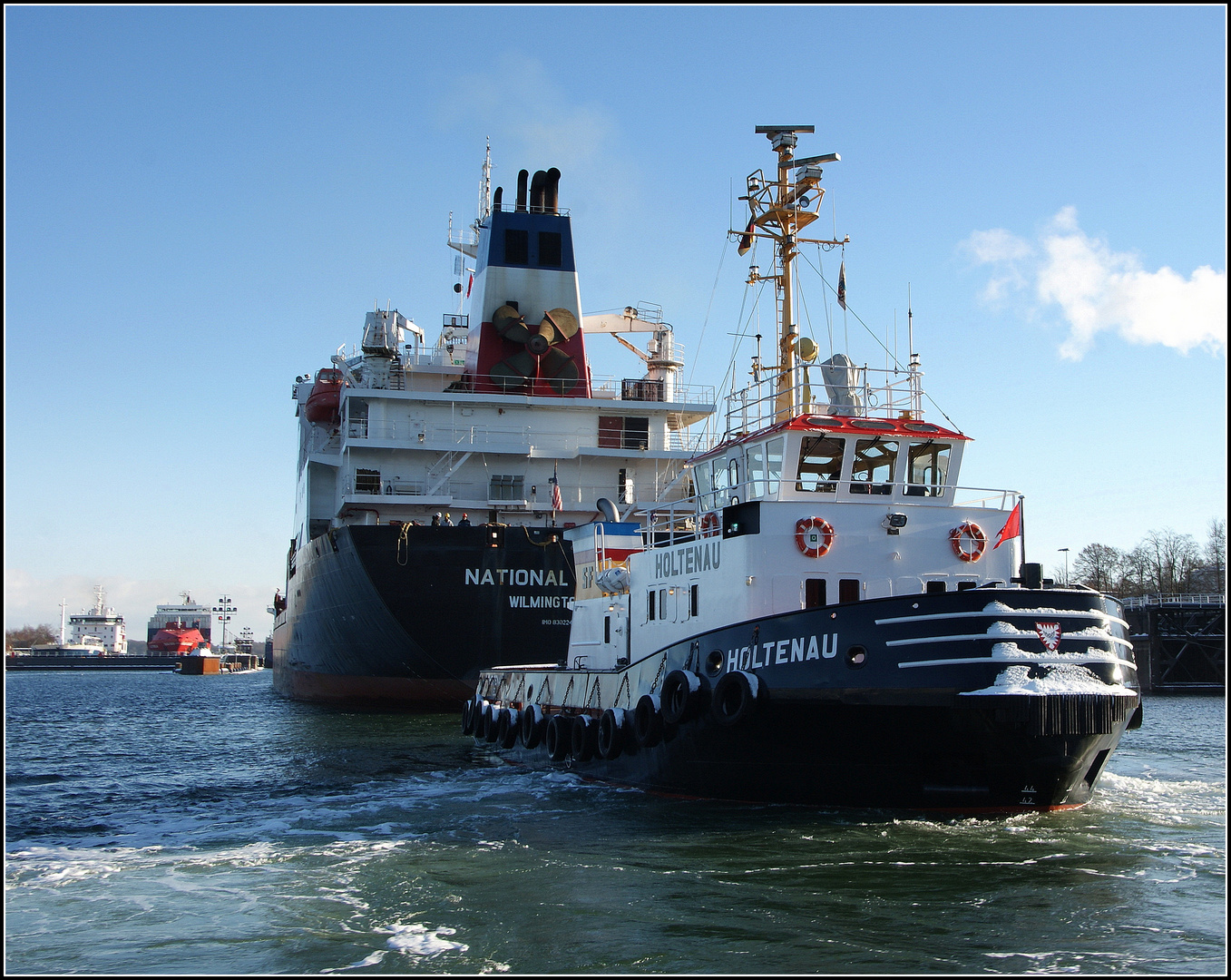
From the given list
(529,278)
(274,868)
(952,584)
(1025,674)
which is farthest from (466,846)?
(529,278)

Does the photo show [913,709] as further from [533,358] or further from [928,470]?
[533,358]

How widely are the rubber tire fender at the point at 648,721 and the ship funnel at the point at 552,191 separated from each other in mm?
21624

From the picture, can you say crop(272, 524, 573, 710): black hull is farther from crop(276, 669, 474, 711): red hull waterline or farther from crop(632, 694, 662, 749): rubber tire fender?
crop(632, 694, 662, 749): rubber tire fender

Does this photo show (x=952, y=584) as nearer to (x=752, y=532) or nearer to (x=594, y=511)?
(x=752, y=532)

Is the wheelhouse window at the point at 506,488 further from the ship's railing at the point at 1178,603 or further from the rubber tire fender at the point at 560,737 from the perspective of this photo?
the ship's railing at the point at 1178,603

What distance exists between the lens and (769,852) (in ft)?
30.7

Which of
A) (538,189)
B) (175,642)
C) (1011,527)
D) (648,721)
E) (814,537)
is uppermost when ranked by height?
(538,189)

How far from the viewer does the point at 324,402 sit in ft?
107

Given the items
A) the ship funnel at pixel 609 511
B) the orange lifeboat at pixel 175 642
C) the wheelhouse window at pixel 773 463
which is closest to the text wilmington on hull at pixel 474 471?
the ship funnel at pixel 609 511

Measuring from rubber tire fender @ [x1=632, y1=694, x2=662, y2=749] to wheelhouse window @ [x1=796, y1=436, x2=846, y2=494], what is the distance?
3094 mm

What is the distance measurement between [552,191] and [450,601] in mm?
13786

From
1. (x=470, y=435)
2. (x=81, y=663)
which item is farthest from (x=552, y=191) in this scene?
(x=81, y=663)

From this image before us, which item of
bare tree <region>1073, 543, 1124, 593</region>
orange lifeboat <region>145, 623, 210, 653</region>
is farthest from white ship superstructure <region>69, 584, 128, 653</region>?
bare tree <region>1073, 543, 1124, 593</region>

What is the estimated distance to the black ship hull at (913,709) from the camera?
9867mm
